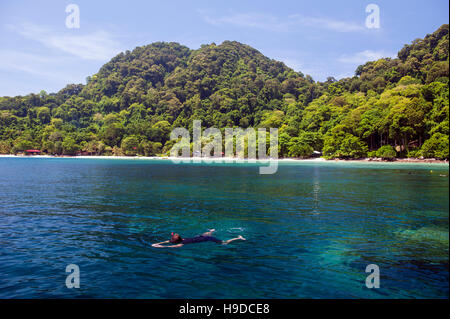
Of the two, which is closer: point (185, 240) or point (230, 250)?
point (230, 250)

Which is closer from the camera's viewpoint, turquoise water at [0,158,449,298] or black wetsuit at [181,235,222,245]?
turquoise water at [0,158,449,298]

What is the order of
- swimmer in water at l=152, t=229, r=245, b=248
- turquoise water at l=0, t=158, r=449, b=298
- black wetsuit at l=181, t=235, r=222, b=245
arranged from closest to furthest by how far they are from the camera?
turquoise water at l=0, t=158, r=449, b=298
swimmer in water at l=152, t=229, r=245, b=248
black wetsuit at l=181, t=235, r=222, b=245

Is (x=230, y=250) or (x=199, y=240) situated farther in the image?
(x=199, y=240)

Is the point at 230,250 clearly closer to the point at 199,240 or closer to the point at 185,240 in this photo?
A: the point at 199,240

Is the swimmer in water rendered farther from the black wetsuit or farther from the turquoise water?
the turquoise water

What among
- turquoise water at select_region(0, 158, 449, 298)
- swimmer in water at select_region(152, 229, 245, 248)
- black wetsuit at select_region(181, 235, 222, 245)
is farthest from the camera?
black wetsuit at select_region(181, 235, 222, 245)

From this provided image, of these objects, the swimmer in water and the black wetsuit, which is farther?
the black wetsuit

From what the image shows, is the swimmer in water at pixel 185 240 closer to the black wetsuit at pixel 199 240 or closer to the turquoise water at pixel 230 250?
the black wetsuit at pixel 199 240

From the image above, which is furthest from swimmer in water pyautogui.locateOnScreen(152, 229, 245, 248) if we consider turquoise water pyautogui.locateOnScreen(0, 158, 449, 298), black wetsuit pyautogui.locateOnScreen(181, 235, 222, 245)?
turquoise water pyautogui.locateOnScreen(0, 158, 449, 298)

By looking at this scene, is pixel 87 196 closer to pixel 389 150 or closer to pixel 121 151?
pixel 389 150

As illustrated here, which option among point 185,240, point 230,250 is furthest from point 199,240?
point 230,250

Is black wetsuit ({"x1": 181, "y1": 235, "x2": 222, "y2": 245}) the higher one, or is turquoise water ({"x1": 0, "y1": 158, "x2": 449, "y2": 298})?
black wetsuit ({"x1": 181, "y1": 235, "x2": 222, "y2": 245})

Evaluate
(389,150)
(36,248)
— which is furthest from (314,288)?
(389,150)

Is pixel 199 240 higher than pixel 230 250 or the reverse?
higher
